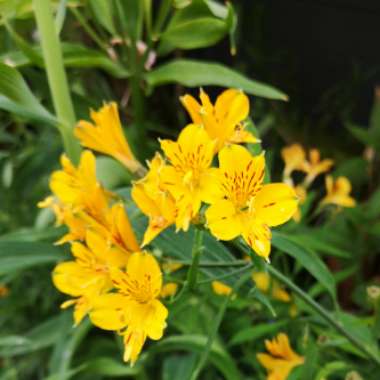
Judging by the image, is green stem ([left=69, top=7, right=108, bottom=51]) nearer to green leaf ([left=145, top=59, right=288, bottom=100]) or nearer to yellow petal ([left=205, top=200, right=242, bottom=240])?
green leaf ([left=145, top=59, right=288, bottom=100])

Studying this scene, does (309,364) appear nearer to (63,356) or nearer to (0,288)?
(63,356)

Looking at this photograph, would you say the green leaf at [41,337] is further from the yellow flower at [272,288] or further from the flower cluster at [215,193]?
the flower cluster at [215,193]

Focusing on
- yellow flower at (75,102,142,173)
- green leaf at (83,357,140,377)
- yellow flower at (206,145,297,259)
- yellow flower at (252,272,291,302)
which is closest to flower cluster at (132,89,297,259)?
yellow flower at (206,145,297,259)

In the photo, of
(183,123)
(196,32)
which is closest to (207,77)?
(196,32)

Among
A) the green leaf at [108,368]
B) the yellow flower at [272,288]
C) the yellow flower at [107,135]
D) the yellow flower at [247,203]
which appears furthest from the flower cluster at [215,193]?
the green leaf at [108,368]

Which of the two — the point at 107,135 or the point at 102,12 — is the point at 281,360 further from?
the point at 102,12
